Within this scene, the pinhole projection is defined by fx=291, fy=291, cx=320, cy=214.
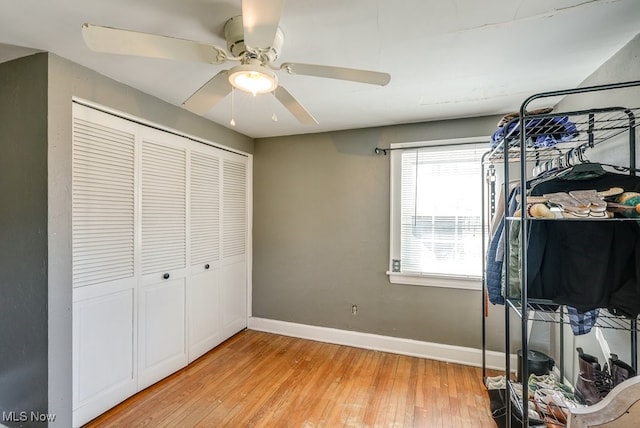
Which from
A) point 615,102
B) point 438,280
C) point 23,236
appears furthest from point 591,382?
point 23,236

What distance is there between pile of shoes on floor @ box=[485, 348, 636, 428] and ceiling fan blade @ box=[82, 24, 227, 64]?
2.21 meters

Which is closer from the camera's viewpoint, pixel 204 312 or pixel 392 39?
pixel 392 39

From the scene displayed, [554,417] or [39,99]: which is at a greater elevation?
[39,99]

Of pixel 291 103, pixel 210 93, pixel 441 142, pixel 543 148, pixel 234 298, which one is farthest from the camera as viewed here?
pixel 234 298

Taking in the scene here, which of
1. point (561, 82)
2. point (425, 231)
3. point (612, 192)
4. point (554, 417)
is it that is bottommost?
point (554, 417)

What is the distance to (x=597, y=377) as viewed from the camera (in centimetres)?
150

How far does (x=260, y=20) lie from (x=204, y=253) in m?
2.36

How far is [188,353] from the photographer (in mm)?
2699

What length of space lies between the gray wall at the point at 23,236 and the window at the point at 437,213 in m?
2.69

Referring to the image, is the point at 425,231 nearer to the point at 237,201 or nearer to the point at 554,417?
the point at 554,417

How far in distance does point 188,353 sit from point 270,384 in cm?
86

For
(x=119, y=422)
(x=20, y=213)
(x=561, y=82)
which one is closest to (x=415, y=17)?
(x=561, y=82)

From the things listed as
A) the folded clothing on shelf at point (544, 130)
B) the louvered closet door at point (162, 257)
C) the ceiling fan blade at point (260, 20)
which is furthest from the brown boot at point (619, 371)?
the louvered closet door at point (162, 257)

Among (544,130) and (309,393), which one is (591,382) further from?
(309,393)
